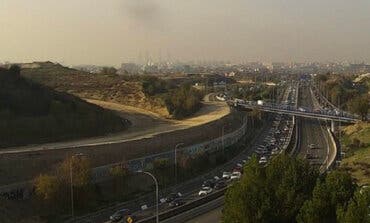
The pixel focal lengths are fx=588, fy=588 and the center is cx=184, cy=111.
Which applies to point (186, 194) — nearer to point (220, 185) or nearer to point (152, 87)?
point (220, 185)

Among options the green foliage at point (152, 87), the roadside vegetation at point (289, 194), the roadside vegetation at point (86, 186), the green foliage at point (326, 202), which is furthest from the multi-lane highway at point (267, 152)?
the green foliage at point (152, 87)

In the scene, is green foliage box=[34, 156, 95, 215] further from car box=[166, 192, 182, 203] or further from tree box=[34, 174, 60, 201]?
car box=[166, 192, 182, 203]

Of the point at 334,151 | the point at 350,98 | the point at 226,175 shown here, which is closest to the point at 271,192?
the point at 226,175

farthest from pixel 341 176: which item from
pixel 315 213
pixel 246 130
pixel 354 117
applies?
pixel 354 117

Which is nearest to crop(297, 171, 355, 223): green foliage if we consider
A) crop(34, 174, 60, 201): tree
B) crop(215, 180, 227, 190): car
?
crop(34, 174, 60, 201): tree

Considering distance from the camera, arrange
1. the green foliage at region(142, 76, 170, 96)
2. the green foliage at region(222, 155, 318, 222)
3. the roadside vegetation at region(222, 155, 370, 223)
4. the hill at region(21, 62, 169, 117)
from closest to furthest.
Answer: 1. the roadside vegetation at region(222, 155, 370, 223)
2. the green foliage at region(222, 155, 318, 222)
3. the hill at region(21, 62, 169, 117)
4. the green foliage at region(142, 76, 170, 96)

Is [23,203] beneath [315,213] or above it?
beneath

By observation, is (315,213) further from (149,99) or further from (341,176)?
(149,99)

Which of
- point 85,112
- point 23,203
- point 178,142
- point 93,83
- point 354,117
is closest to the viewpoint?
point 23,203
